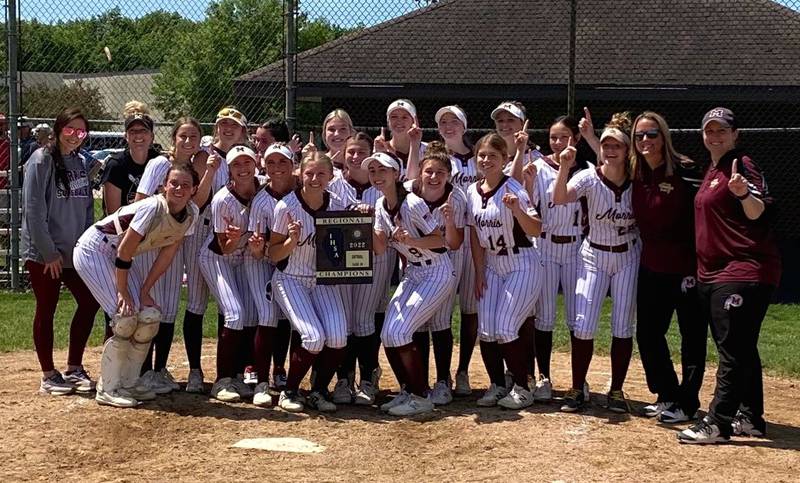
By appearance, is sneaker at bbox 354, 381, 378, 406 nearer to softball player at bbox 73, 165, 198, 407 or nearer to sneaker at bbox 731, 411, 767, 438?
softball player at bbox 73, 165, 198, 407

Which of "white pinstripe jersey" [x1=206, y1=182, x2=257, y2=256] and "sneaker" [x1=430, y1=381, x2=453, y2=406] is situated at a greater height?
"white pinstripe jersey" [x1=206, y1=182, x2=257, y2=256]

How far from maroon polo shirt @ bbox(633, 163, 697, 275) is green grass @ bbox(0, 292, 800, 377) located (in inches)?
100

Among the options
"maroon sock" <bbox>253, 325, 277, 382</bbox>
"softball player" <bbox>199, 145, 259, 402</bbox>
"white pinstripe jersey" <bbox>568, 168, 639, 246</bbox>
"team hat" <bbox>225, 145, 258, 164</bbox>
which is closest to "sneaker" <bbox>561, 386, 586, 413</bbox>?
"white pinstripe jersey" <bbox>568, 168, 639, 246</bbox>

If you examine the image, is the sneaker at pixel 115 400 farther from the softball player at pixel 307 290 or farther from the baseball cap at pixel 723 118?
the baseball cap at pixel 723 118

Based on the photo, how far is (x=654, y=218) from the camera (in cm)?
598

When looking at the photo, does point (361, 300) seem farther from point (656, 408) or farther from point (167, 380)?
point (656, 408)

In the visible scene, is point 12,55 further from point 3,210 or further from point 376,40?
point 376,40

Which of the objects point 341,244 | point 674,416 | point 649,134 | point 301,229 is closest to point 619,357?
point 674,416

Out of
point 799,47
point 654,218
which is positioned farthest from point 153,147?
point 799,47

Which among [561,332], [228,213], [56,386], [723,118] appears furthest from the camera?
[561,332]

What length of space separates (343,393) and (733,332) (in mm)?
2358

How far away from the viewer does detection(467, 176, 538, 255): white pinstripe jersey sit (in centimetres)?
627

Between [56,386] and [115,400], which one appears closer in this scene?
[115,400]

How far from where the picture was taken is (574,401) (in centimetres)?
630
